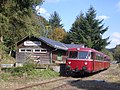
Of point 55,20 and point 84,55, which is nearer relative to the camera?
point 84,55

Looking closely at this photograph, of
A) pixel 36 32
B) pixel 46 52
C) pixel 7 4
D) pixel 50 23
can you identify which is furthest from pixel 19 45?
pixel 50 23

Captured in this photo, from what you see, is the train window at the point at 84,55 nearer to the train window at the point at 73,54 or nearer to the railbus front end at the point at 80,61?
the railbus front end at the point at 80,61

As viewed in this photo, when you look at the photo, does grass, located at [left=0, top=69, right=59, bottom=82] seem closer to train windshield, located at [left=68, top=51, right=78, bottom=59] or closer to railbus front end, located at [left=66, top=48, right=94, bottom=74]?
railbus front end, located at [left=66, top=48, right=94, bottom=74]

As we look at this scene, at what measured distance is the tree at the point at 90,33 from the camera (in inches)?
3073

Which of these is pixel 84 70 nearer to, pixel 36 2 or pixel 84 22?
pixel 36 2

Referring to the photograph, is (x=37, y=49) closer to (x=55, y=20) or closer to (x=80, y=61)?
(x=80, y=61)

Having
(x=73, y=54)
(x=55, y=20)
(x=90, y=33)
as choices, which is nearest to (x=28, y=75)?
(x=73, y=54)

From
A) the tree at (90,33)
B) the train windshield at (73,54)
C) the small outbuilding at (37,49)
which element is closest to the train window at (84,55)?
the train windshield at (73,54)

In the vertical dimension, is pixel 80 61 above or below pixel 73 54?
below

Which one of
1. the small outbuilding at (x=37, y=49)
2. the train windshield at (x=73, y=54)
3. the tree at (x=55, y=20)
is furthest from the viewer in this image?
the tree at (x=55, y=20)

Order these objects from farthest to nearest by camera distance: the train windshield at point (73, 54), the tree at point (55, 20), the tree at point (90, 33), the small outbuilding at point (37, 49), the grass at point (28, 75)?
the tree at point (55, 20) < the tree at point (90, 33) < the small outbuilding at point (37, 49) < the train windshield at point (73, 54) < the grass at point (28, 75)

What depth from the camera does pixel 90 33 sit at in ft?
263

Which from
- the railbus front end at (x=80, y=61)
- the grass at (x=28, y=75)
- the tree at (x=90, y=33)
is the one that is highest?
the tree at (x=90, y=33)

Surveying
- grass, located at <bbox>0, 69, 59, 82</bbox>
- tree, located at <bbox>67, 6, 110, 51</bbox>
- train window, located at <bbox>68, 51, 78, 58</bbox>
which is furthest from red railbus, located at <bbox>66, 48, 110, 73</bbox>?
tree, located at <bbox>67, 6, 110, 51</bbox>
